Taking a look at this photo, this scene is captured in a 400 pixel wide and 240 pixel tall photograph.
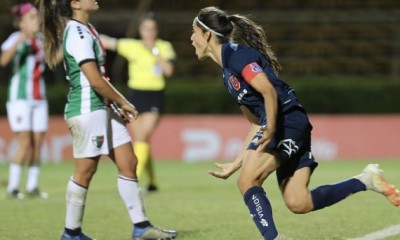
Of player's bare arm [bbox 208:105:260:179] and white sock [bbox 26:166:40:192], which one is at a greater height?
player's bare arm [bbox 208:105:260:179]

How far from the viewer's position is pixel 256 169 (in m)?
6.74

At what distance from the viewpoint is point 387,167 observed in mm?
16391

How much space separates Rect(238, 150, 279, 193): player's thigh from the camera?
6738mm

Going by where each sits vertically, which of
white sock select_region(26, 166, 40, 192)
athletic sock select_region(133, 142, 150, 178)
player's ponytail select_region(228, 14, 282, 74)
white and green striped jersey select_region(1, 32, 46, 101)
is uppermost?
player's ponytail select_region(228, 14, 282, 74)

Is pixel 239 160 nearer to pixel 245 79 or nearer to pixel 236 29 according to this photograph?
pixel 245 79

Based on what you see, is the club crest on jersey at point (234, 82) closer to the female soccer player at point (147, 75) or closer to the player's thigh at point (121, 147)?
the player's thigh at point (121, 147)

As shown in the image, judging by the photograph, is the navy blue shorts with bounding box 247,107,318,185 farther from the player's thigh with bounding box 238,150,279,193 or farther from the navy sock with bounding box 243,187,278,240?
the navy sock with bounding box 243,187,278,240

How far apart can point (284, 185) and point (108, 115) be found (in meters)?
1.65

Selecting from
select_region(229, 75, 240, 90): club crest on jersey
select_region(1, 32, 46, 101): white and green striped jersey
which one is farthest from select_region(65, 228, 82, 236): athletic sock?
select_region(1, 32, 46, 101): white and green striped jersey

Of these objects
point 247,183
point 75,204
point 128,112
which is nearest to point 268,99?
point 247,183

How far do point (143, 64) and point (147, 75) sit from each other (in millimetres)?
163

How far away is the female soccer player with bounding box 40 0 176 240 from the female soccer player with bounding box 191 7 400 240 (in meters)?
0.98

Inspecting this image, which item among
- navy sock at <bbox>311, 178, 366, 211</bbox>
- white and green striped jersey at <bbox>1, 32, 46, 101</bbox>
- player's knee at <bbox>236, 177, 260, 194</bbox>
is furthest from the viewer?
white and green striped jersey at <bbox>1, 32, 46, 101</bbox>

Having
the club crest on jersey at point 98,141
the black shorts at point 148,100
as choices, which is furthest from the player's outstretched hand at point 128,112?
the black shorts at point 148,100
